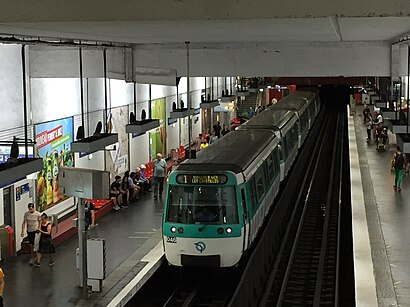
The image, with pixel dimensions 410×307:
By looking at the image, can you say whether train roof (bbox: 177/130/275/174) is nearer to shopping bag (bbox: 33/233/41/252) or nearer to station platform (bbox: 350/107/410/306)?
station platform (bbox: 350/107/410/306)

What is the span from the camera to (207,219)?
13.2 metres

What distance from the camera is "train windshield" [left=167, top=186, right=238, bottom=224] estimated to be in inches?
518

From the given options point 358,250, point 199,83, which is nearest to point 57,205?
point 358,250

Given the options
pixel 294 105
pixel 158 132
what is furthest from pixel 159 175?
pixel 294 105

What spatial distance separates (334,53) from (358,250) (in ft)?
13.3

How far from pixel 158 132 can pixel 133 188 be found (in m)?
5.86

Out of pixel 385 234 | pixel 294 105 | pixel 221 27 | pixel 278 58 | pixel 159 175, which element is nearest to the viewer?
pixel 221 27

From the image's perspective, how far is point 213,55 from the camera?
16.0 m

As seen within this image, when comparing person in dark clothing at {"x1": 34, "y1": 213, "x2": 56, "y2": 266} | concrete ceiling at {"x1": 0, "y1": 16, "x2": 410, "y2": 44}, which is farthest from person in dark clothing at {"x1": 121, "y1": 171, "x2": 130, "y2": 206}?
concrete ceiling at {"x1": 0, "y1": 16, "x2": 410, "y2": 44}

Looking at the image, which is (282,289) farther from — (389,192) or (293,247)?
(389,192)

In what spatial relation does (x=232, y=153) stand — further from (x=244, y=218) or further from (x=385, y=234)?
(x=385, y=234)

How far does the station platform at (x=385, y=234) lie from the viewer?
1270cm

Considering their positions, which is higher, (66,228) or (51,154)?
(51,154)

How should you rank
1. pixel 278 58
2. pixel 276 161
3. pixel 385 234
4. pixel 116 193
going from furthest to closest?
pixel 116 193, pixel 276 161, pixel 385 234, pixel 278 58
